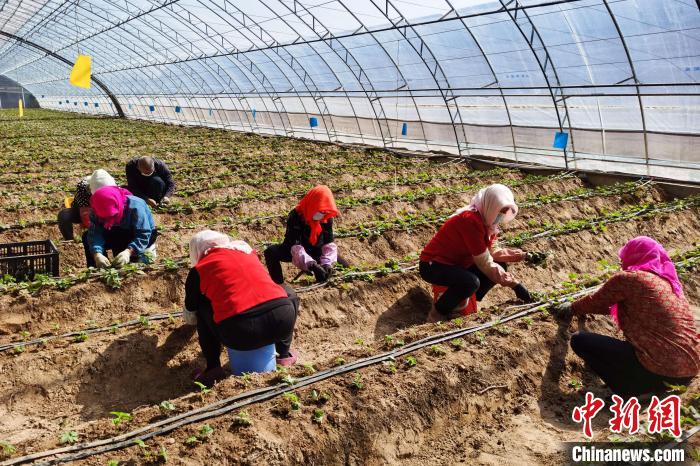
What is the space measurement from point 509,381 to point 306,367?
1578 millimetres

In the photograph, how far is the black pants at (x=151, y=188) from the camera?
8547 millimetres

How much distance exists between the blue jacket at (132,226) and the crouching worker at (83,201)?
308 mm

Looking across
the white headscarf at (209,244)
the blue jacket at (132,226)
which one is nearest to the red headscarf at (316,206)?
the white headscarf at (209,244)

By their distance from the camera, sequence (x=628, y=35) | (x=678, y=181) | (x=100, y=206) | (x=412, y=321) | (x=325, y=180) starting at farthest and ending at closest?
(x=325, y=180) < (x=678, y=181) < (x=628, y=35) < (x=412, y=321) < (x=100, y=206)

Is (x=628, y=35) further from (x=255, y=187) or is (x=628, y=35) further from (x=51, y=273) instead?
(x=51, y=273)

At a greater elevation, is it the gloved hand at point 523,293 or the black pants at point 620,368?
the gloved hand at point 523,293

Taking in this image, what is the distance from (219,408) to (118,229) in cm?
344

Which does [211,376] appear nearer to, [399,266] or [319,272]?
[319,272]

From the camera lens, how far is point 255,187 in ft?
44.5

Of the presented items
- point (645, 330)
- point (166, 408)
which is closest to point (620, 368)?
point (645, 330)

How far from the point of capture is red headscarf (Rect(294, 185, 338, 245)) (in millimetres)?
6039

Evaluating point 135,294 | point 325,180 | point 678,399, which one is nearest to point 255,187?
point 325,180

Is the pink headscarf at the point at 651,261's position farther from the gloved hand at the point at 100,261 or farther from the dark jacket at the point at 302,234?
the gloved hand at the point at 100,261

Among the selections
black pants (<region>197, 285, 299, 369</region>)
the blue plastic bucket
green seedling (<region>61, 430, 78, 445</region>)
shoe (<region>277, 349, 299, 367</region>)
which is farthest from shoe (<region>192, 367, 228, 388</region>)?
green seedling (<region>61, 430, 78, 445</region>)
